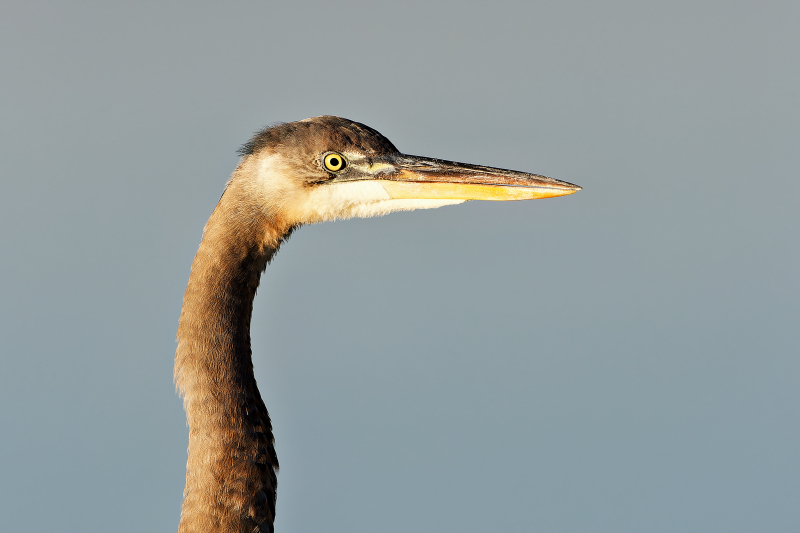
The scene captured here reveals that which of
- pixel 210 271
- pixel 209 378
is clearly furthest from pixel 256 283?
pixel 209 378

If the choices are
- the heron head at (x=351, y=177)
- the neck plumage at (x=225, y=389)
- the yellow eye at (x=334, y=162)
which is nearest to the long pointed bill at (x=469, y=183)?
the heron head at (x=351, y=177)

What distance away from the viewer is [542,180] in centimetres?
348

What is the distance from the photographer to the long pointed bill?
341 cm

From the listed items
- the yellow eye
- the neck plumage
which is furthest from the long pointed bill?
the neck plumage

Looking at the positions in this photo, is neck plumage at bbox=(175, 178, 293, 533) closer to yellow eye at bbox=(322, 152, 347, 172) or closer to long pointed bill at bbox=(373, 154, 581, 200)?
yellow eye at bbox=(322, 152, 347, 172)

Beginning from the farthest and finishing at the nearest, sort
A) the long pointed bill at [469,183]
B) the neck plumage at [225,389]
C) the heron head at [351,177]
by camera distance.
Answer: the long pointed bill at [469,183]
the heron head at [351,177]
the neck plumage at [225,389]

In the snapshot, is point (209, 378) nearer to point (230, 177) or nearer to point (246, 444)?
point (246, 444)

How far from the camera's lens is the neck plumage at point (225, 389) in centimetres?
283

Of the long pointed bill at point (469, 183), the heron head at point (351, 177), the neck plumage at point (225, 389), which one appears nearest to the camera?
the neck plumage at point (225, 389)

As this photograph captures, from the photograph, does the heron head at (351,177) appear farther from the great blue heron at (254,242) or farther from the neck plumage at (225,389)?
the neck plumage at (225,389)

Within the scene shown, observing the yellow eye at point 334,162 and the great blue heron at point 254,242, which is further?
the yellow eye at point 334,162

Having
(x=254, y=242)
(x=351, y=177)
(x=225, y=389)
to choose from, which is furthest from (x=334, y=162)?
(x=225, y=389)

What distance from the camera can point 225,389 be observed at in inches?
113

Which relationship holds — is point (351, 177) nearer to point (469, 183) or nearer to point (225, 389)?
point (469, 183)
